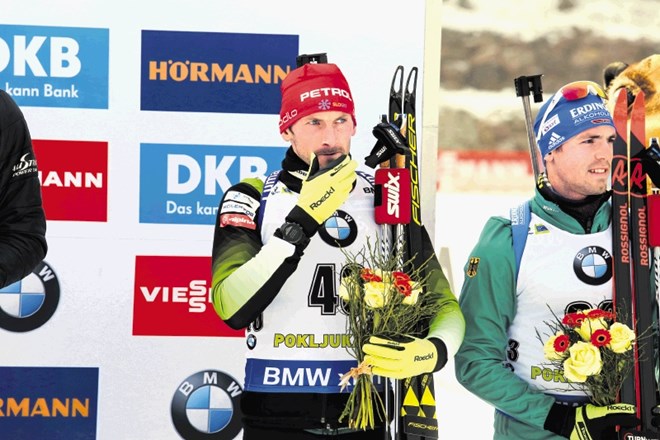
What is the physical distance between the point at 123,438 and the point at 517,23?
43.9 feet

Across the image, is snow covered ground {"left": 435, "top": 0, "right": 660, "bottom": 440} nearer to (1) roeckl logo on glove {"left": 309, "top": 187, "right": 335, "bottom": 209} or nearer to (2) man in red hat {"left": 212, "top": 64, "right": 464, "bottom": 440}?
(2) man in red hat {"left": 212, "top": 64, "right": 464, "bottom": 440}

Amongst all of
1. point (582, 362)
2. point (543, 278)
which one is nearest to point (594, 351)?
point (582, 362)

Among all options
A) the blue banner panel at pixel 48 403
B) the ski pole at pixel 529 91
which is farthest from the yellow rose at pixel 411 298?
the blue banner panel at pixel 48 403

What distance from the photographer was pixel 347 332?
10.3ft

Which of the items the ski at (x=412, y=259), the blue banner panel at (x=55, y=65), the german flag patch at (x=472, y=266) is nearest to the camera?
the ski at (x=412, y=259)

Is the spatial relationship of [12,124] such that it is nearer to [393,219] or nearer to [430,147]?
[393,219]

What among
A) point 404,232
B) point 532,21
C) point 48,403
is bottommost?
point 48,403

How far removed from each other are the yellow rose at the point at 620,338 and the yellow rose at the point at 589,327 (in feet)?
0.10

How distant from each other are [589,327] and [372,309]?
1.99 ft

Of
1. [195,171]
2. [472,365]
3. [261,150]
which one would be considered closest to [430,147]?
[261,150]

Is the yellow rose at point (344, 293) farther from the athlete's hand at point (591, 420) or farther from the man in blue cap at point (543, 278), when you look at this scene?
the athlete's hand at point (591, 420)

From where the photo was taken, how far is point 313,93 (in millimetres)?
3273

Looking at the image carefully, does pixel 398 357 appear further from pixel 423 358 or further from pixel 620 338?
pixel 620 338

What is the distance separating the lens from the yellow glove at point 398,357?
2.96 metres
